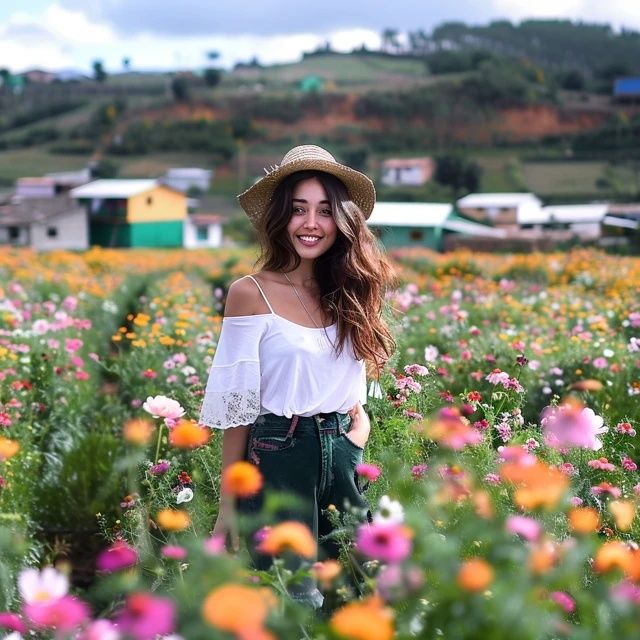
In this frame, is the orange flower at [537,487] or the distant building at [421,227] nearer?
the orange flower at [537,487]

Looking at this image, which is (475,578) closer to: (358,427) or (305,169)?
(358,427)

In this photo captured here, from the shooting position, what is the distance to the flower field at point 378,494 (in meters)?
1.17

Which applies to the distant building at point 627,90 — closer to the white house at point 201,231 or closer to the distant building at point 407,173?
the distant building at point 407,173

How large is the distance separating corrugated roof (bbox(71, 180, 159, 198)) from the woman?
3225cm

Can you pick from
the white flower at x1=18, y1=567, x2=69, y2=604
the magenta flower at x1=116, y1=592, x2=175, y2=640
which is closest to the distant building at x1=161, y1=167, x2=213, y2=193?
the white flower at x1=18, y1=567, x2=69, y2=604

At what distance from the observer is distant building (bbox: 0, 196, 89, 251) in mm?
32938

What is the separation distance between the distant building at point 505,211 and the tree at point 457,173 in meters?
13.3

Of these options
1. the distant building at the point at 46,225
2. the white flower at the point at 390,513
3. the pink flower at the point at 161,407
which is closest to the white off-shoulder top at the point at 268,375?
the pink flower at the point at 161,407

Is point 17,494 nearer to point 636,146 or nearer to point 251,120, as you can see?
point 636,146

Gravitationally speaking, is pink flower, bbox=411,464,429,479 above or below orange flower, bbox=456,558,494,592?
below

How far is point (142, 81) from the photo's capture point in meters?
114

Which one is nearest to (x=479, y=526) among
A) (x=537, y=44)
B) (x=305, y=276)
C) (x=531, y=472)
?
→ (x=531, y=472)

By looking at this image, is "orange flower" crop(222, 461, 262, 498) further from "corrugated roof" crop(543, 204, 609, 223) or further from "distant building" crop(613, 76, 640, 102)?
"distant building" crop(613, 76, 640, 102)

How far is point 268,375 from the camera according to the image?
261 centimetres
